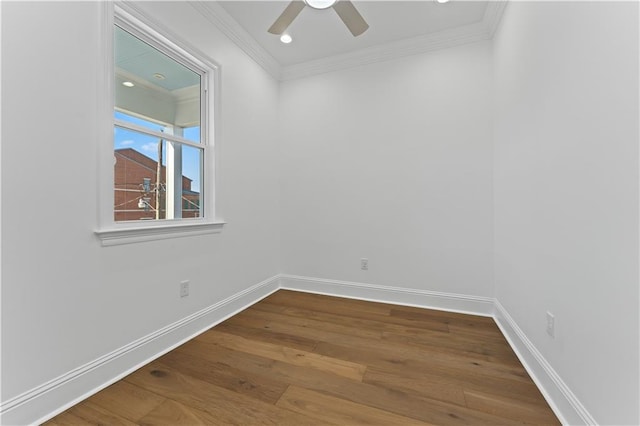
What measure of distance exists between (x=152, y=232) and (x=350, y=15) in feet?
6.86

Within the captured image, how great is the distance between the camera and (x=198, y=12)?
2.15 meters

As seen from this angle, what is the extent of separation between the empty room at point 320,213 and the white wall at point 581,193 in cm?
1

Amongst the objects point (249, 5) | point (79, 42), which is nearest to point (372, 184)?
point (249, 5)

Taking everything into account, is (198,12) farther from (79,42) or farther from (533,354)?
(533,354)

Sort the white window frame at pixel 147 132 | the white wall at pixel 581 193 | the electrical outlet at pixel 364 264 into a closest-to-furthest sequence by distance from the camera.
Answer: the white wall at pixel 581 193
the white window frame at pixel 147 132
the electrical outlet at pixel 364 264

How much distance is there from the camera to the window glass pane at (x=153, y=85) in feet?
5.67

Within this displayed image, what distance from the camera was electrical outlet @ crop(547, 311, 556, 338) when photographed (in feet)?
4.53

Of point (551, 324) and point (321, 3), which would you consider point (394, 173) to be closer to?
point (321, 3)

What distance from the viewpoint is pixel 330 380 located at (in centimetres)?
157

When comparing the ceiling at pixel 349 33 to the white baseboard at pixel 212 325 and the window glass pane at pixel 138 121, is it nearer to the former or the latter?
the window glass pane at pixel 138 121

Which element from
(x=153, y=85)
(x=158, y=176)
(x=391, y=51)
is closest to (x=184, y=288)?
(x=158, y=176)

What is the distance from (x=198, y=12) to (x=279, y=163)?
163cm

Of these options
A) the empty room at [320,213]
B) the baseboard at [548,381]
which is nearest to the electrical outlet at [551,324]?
the empty room at [320,213]

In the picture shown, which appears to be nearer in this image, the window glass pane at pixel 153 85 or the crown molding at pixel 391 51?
the window glass pane at pixel 153 85
